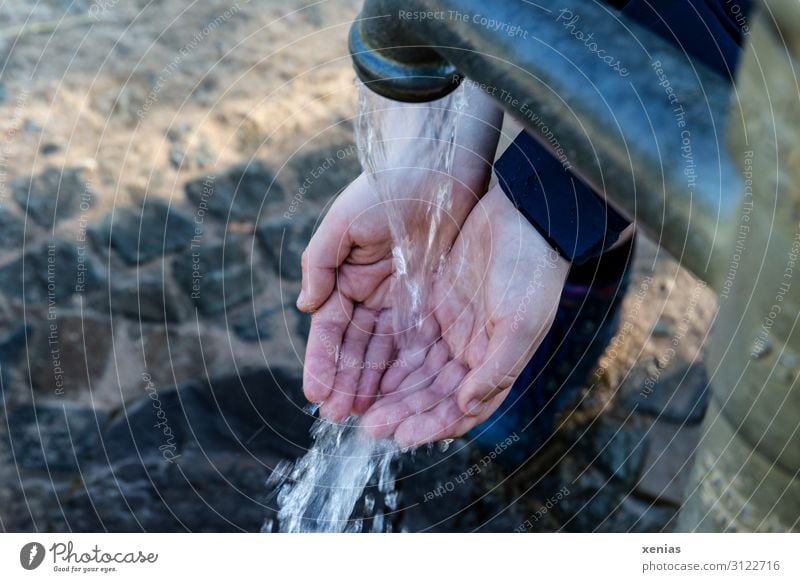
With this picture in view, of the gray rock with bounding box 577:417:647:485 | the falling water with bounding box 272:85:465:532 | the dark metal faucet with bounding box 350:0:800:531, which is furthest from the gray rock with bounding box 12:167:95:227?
the dark metal faucet with bounding box 350:0:800:531

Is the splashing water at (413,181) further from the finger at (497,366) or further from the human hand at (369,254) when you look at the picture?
the finger at (497,366)

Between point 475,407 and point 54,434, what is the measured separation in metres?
0.54

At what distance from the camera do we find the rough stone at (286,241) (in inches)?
46.8

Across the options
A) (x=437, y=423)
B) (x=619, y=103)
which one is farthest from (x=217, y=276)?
(x=619, y=103)

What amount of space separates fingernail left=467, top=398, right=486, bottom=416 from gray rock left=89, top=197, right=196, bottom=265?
1.74 feet

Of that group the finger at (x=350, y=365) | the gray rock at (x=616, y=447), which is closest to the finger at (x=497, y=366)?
the finger at (x=350, y=365)

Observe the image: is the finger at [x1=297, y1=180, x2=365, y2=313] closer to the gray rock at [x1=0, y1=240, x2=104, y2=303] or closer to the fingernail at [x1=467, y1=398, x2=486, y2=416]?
the fingernail at [x1=467, y1=398, x2=486, y2=416]

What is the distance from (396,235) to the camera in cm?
91

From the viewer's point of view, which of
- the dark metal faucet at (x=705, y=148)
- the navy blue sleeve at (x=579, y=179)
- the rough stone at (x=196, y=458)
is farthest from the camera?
the rough stone at (x=196, y=458)

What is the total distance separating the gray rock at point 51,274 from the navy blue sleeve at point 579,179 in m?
0.59

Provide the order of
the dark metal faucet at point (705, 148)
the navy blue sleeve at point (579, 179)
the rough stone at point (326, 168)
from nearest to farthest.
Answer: the dark metal faucet at point (705, 148)
the navy blue sleeve at point (579, 179)
the rough stone at point (326, 168)

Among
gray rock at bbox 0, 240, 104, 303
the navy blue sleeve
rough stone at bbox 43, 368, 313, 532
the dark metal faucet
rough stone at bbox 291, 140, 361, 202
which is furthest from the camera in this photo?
rough stone at bbox 291, 140, 361, 202

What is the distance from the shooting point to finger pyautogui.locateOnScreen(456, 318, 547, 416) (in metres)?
0.81
